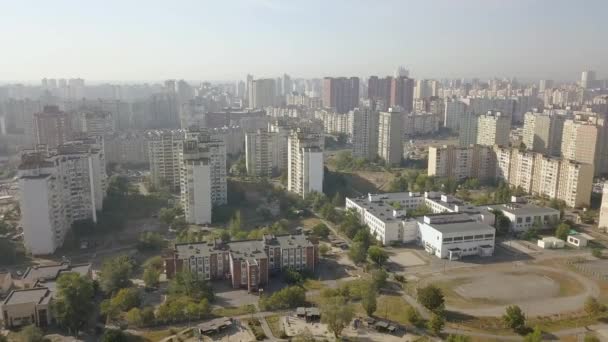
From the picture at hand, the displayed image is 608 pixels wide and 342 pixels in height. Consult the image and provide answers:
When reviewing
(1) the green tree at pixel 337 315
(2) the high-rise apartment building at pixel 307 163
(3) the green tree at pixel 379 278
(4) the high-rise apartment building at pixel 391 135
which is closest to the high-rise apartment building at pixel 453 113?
(4) the high-rise apartment building at pixel 391 135

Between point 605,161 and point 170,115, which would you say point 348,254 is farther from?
point 170,115

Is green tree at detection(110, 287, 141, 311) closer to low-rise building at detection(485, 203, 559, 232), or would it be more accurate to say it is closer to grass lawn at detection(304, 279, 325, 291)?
grass lawn at detection(304, 279, 325, 291)

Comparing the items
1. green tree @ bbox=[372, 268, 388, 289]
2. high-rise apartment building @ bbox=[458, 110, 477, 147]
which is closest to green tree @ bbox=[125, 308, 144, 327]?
green tree @ bbox=[372, 268, 388, 289]

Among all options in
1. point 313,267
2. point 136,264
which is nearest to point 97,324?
point 136,264

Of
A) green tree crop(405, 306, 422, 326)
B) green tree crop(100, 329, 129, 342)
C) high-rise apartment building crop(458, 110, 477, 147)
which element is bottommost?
green tree crop(405, 306, 422, 326)

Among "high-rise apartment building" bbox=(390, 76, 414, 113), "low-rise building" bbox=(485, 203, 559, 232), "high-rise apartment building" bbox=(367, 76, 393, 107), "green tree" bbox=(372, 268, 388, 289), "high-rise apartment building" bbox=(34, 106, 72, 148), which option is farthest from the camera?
"high-rise apartment building" bbox=(367, 76, 393, 107)

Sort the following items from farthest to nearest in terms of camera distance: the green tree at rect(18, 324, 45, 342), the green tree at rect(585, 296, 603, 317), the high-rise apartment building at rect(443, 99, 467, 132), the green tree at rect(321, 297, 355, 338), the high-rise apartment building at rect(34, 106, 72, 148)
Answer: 1. the high-rise apartment building at rect(443, 99, 467, 132)
2. the high-rise apartment building at rect(34, 106, 72, 148)
3. the green tree at rect(585, 296, 603, 317)
4. the green tree at rect(321, 297, 355, 338)
5. the green tree at rect(18, 324, 45, 342)

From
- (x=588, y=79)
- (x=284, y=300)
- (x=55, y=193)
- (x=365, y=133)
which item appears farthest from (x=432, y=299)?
(x=588, y=79)

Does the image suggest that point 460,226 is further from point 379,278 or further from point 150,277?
point 150,277
